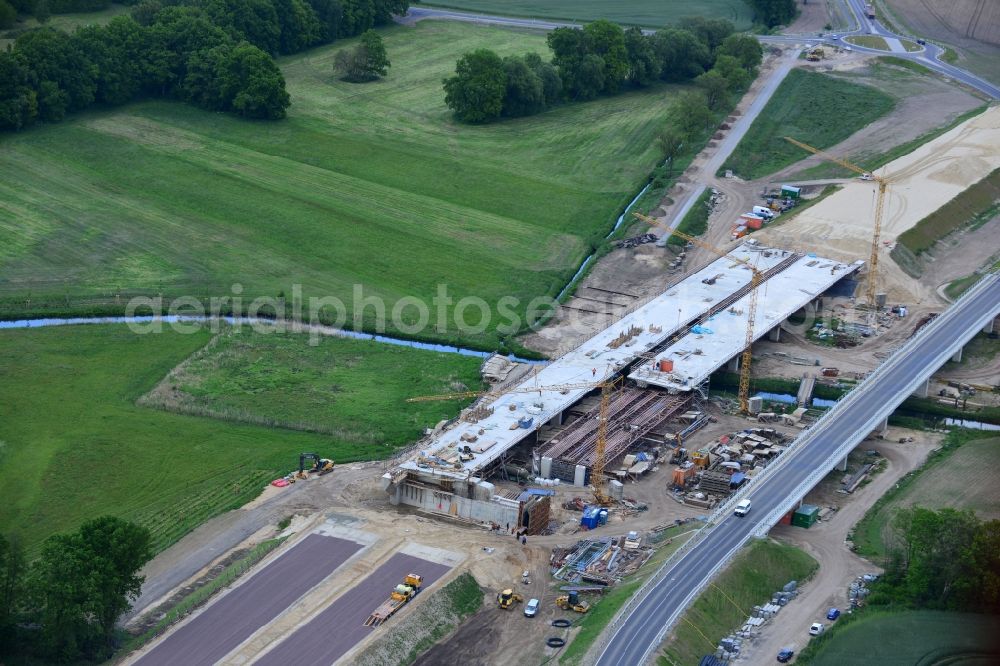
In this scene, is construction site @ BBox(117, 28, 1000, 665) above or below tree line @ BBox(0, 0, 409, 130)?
below

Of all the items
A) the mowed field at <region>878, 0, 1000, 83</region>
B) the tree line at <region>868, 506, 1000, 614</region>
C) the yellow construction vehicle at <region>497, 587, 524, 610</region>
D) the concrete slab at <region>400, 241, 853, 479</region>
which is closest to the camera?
the tree line at <region>868, 506, 1000, 614</region>

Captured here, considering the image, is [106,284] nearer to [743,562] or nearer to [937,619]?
[743,562]

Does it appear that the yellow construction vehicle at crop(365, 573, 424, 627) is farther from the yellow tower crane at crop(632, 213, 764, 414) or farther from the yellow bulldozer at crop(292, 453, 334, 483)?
the yellow tower crane at crop(632, 213, 764, 414)

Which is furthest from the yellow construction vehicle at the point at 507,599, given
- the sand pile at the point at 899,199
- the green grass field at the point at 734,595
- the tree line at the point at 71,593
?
the sand pile at the point at 899,199

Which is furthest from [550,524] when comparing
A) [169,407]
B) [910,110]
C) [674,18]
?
[674,18]

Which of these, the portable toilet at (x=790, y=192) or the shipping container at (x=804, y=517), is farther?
the portable toilet at (x=790, y=192)

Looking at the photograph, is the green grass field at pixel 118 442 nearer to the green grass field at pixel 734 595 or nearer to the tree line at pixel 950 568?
the green grass field at pixel 734 595

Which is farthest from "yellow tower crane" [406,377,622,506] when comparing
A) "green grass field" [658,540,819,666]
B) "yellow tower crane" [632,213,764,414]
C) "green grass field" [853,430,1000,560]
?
"green grass field" [853,430,1000,560]

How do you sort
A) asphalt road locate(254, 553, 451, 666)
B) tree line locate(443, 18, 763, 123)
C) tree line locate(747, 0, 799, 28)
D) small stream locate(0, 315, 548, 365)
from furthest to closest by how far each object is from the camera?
1. tree line locate(747, 0, 799, 28)
2. tree line locate(443, 18, 763, 123)
3. small stream locate(0, 315, 548, 365)
4. asphalt road locate(254, 553, 451, 666)
